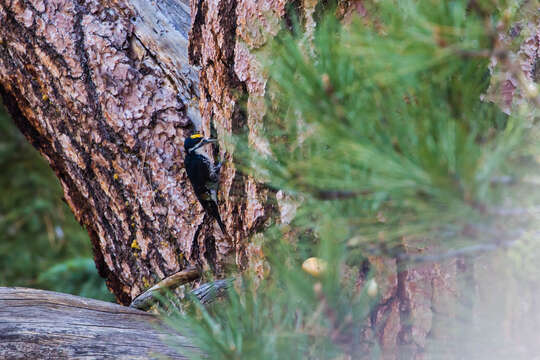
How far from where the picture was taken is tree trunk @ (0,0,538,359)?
5.88 ft

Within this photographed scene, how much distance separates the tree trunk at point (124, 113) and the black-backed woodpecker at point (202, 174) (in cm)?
3

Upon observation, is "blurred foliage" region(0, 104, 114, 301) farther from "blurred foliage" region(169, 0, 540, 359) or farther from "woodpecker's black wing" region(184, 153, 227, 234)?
"blurred foliage" region(169, 0, 540, 359)

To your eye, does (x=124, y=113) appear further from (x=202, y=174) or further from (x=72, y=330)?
(x=72, y=330)

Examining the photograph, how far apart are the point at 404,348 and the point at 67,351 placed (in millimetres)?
795

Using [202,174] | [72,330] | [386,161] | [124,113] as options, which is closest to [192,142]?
[202,174]

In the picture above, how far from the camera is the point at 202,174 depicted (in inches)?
70.3

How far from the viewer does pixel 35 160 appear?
4.72m

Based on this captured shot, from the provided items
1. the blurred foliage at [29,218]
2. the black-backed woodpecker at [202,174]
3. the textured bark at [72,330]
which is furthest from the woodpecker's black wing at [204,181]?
the blurred foliage at [29,218]

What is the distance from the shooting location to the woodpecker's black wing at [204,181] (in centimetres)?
170

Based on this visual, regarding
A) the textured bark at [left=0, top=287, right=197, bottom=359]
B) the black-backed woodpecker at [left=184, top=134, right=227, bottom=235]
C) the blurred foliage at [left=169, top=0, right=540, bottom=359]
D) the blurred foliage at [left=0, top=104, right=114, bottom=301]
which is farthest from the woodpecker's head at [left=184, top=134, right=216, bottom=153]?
the blurred foliage at [left=0, top=104, right=114, bottom=301]

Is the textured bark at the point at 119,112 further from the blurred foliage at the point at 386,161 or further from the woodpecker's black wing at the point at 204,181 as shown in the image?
the blurred foliage at the point at 386,161

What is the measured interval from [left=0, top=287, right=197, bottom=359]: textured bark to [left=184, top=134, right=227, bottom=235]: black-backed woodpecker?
41 centimetres

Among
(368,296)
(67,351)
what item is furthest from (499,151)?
(67,351)

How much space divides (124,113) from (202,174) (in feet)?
1.17
